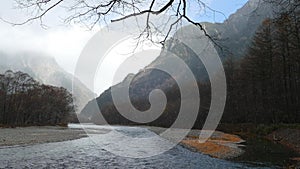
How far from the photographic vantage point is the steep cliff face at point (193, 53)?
533 centimetres

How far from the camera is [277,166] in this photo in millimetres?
15031

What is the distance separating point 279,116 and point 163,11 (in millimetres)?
37342

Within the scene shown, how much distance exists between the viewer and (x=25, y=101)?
257 feet

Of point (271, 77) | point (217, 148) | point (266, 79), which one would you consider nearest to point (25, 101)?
point (266, 79)

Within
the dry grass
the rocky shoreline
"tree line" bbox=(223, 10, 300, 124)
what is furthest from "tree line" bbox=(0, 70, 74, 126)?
the dry grass

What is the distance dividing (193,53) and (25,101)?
263 feet

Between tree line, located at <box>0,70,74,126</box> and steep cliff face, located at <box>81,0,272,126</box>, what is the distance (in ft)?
78.1

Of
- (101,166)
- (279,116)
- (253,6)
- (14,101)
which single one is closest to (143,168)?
(101,166)

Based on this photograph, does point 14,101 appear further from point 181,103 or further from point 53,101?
point 181,103

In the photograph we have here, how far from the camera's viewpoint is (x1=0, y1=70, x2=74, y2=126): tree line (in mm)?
75250

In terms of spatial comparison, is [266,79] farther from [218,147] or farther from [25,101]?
[25,101]

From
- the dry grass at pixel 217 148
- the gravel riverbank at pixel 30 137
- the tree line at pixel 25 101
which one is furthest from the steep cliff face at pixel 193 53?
the tree line at pixel 25 101

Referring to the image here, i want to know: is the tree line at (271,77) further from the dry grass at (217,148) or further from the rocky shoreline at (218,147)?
the dry grass at (217,148)

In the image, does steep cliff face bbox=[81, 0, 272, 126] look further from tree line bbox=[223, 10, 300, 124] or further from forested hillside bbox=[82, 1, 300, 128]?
tree line bbox=[223, 10, 300, 124]
